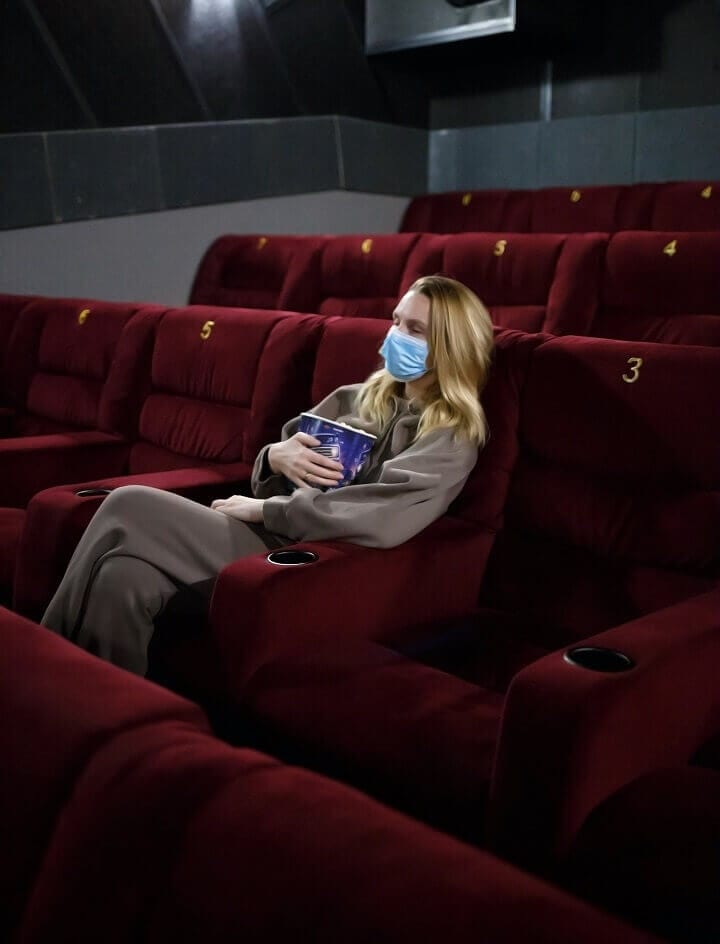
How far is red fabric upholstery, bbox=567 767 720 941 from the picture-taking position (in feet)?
2.20

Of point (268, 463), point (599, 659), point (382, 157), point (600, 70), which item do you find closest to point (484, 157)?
point (382, 157)

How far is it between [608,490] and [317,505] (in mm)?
317

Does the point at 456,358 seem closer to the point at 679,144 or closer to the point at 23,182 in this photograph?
the point at 23,182

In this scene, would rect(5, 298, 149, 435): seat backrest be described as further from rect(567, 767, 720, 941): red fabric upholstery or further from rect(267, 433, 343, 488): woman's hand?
rect(567, 767, 720, 941): red fabric upholstery

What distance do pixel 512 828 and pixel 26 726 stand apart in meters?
0.46

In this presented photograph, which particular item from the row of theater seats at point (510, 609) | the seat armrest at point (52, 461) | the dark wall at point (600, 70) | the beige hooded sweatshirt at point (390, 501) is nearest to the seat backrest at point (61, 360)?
the seat armrest at point (52, 461)

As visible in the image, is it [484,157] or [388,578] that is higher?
[484,157]

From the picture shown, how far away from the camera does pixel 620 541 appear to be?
1.13 metres

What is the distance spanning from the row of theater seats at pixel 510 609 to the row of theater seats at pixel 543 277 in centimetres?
73

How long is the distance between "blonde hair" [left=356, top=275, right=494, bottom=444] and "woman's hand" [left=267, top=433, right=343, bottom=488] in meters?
0.11

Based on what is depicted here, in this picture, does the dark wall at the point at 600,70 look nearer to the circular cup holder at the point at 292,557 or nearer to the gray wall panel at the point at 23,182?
the gray wall panel at the point at 23,182

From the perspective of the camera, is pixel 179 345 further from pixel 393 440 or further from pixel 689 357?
pixel 689 357

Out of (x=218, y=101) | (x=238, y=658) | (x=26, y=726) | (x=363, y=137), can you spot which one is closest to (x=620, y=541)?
(x=238, y=658)

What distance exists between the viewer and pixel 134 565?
1.20 m
